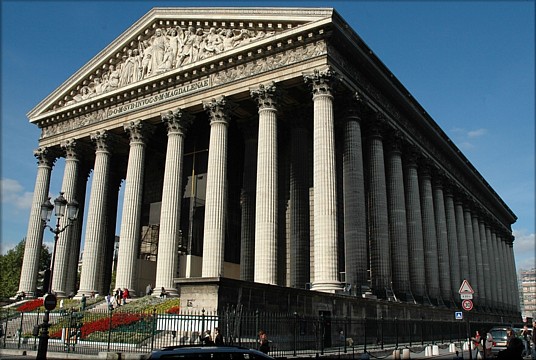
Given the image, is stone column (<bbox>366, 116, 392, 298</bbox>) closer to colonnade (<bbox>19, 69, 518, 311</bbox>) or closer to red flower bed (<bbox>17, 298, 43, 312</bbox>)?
colonnade (<bbox>19, 69, 518, 311</bbox>)

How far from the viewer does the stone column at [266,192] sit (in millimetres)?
29250

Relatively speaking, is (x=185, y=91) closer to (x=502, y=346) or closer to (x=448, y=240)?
(x=502, y=346)

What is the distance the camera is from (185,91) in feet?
120

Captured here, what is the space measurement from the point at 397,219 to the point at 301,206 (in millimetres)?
7418

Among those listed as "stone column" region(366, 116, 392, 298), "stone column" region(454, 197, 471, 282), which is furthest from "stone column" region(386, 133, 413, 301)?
"stone column" region(454, 197, 471, 282)

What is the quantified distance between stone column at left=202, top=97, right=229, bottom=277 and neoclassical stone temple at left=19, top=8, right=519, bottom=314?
93 mm

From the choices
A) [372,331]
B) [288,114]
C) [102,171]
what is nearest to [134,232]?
[102,171]

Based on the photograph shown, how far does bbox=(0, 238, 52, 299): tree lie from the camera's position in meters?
68.5

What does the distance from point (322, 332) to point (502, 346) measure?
9.71 m

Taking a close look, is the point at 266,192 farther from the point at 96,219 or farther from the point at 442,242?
the point at 442,242

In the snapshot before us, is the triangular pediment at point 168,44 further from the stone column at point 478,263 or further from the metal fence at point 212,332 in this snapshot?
the stone column at point 478,263

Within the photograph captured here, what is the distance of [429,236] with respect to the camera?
43125 mm

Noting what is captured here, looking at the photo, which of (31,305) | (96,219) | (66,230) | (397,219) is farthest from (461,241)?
(31,305)

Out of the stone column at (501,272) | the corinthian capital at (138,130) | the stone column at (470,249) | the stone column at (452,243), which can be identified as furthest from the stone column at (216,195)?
the stone column at (501,272)
